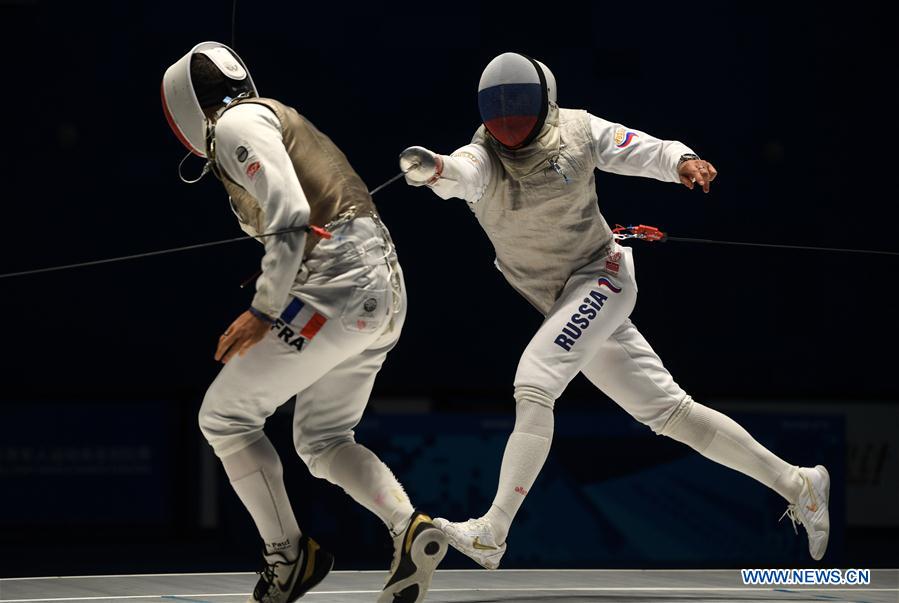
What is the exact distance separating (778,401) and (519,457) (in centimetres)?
463

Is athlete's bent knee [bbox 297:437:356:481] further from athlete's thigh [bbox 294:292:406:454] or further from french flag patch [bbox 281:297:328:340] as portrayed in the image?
french flag patch [bbox 281:297:328:340]

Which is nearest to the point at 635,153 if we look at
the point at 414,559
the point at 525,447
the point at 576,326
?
the point at 576,326

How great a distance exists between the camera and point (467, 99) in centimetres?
763

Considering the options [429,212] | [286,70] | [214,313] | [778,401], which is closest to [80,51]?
[286,70]

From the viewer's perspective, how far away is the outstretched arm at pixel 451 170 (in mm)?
3529

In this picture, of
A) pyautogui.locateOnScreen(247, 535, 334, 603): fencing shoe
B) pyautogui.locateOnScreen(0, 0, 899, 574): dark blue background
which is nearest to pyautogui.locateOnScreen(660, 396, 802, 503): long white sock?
pyautogui.locateOnScreen(247, 535, 334, 603): fencing shoe

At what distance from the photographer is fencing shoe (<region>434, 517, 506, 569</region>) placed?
3.44 metres

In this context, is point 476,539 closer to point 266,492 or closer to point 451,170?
point 266,492

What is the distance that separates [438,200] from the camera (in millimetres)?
7703

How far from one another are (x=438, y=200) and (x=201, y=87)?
4333 mm

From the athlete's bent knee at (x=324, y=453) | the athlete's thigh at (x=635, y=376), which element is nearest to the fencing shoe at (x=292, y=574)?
the athlete's bent knee at (x=324, y=453)

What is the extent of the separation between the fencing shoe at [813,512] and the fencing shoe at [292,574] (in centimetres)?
142

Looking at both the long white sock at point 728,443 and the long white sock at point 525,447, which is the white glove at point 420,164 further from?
the long white sock at point 728,443

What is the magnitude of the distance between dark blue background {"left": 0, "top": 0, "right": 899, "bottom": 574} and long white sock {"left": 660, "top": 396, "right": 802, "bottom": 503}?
3631 millimetres
